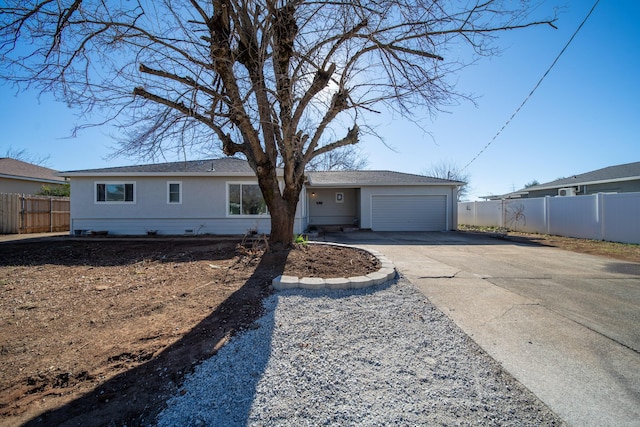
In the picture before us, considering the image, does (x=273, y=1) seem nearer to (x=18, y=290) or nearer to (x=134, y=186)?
(x=18, y=290)

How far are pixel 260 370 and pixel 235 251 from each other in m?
4.82

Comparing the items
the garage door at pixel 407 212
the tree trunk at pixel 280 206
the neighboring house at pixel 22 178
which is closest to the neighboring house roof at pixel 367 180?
the garage door at pixel 407 212

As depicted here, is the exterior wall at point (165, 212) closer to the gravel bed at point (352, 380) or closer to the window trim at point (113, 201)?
the window trim at point (113, 201)

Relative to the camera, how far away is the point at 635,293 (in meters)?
4.12

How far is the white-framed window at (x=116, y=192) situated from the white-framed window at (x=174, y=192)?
1.43 m

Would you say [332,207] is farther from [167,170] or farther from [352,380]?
[352,380]

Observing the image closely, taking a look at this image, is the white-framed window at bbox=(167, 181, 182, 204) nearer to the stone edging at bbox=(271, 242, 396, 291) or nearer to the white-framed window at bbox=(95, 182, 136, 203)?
the white-framed window at bbox=(95, 182, 136, 203)

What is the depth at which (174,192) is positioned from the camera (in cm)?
1173

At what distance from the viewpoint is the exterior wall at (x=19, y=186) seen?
609 inches

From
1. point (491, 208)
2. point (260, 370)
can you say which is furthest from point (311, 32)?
point (491, 208)

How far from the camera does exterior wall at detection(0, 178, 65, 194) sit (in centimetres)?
1548

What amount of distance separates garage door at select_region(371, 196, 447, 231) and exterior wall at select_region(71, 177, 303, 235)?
248 inches

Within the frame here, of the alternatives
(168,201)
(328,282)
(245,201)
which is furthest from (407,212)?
(328,282)

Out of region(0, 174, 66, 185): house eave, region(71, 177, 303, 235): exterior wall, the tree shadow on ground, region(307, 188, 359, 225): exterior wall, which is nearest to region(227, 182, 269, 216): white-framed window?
region(71, 177, 303, 235): exterior wall
